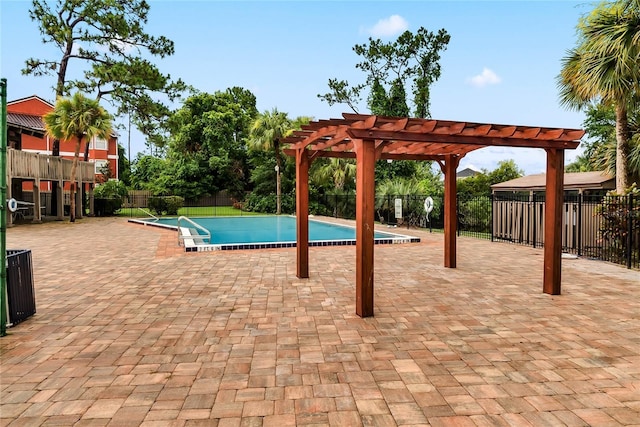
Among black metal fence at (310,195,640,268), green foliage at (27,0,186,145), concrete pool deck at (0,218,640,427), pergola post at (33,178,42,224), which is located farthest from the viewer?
green foliage at (27,0,186,145)

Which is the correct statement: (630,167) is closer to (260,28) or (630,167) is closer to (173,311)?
(173,311)

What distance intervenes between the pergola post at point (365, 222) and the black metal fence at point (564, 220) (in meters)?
5.63

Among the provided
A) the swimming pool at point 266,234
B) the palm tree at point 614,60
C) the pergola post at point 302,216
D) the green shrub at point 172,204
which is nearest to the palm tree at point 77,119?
the swimming pool at point 266,234

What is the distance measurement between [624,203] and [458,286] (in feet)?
15.7

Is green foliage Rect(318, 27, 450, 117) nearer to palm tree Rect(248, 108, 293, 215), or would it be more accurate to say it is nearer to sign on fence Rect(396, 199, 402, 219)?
palm tree Rect(248, 108, 293, 215)

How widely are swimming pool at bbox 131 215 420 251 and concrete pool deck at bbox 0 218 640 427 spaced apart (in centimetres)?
321

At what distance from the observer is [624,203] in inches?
320

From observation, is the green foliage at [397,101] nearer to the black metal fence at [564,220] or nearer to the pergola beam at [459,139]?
the black metal fence at [564,220]

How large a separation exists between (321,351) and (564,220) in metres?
9.37

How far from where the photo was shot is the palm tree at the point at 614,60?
8.27 meters

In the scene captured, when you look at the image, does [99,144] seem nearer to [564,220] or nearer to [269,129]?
[269,129]

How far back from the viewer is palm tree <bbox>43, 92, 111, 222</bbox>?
16594 millimetres

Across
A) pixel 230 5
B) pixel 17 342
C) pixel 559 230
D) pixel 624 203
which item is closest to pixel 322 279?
pixel 559 230

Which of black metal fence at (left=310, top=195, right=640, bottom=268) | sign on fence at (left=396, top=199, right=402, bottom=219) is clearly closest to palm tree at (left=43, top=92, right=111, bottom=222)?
black metal fence at (left=310, top=195, right=640, bottom=268)
